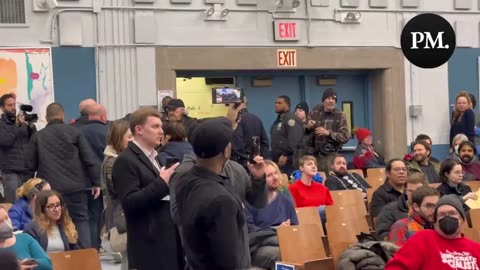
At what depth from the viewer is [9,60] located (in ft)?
47.9

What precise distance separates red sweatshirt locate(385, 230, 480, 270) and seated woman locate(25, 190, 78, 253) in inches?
113

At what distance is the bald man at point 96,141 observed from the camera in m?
10.8

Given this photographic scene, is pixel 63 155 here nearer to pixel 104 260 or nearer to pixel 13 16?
pixel 104 260

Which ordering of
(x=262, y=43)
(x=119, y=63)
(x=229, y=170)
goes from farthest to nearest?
(x=262, y=43) → (x=119, y=63) → (x=229, y=170)

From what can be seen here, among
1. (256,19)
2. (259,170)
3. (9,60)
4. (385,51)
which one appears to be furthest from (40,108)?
(259,170)

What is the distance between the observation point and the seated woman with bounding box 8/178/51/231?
28.3 feet

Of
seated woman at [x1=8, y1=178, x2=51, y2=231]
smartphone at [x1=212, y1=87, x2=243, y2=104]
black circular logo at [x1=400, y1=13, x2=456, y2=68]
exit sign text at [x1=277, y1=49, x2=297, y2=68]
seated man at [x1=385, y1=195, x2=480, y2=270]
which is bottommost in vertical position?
seated man at [x1=385, y1=195, x2=480, y2=270]

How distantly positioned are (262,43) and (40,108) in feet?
12.5

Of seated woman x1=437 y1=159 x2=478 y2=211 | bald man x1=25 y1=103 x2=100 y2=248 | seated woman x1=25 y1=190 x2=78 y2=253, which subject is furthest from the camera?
seated woman x1=437 y1=159 x2=478 y2=211

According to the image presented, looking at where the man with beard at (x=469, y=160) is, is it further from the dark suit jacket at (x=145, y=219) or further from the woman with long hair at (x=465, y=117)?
the dark suit jacket at (x=145, y=219)

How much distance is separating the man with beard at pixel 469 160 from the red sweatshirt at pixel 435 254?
603 centimetres

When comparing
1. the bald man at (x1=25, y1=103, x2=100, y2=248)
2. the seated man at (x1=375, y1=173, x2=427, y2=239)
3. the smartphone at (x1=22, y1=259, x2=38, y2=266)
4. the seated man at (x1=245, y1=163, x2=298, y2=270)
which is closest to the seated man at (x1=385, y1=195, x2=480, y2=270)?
the seated man at (x1=375, y1=173, x2=427, y2=239)

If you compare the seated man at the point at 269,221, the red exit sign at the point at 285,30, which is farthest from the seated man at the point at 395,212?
the red exit sign at the point at 285,30

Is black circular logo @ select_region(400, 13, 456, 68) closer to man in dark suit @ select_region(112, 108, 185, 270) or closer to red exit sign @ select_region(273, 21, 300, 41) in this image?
man in dark suit @ select_region(112, 108, 185, 270)
